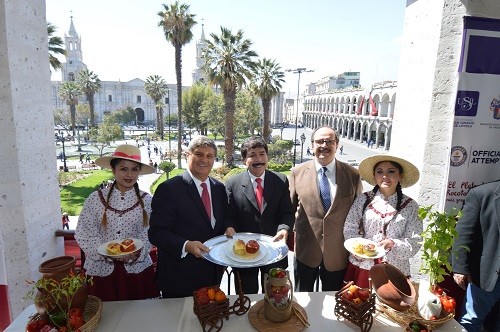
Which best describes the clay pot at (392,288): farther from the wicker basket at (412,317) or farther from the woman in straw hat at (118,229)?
the woman in straw hat at (118,229)

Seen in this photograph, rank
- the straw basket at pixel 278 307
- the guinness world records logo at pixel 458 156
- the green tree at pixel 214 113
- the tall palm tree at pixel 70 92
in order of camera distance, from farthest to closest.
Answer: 1. the tall palm tree at pixel 70 92
2. the green tree at pixel 214 113
3. the guinness world records logo at pixel 458 156
4. the straw basket at pixel 278 307

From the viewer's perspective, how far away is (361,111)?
5609 centimetres

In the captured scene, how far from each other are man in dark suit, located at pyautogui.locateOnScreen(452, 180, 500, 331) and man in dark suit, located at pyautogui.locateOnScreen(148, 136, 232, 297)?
8.43 feet

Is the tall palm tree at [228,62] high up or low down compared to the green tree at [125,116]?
up

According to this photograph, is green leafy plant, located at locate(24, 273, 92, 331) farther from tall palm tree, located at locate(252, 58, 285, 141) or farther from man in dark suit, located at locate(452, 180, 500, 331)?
tall palm tree, located at locate(252, 58, 285, 141)

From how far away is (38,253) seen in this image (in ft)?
11.3

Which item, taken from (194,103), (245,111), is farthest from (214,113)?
(194,103)

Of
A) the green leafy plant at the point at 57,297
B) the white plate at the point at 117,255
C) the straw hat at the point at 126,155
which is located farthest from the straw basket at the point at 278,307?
the straw hat at the point at 126,155

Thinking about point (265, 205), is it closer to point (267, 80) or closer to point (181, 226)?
point (181, 226)

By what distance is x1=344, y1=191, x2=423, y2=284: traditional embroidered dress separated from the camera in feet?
9.42

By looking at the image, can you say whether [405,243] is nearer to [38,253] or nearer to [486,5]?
[486,5]

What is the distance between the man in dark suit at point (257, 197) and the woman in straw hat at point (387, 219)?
0.75m

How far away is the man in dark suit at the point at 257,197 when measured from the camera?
3.40 m

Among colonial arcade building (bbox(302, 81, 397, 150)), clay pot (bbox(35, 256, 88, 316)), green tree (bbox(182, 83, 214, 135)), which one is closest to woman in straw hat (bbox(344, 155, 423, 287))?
clay pot (bbox(35, 256, 88, 316))
